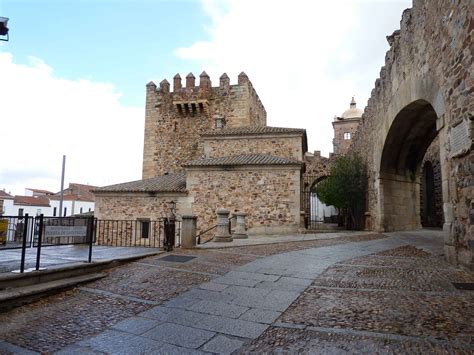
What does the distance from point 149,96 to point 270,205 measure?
1566 cm

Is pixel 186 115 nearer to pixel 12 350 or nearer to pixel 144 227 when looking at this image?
pixel 144 227

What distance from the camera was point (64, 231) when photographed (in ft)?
19.0

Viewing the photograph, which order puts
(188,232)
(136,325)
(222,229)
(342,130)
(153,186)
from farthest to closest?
(342,130), (153,186), (222,229), (188,232), (136,325)

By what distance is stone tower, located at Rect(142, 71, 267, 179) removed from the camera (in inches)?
922

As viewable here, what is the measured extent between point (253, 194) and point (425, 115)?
744cm

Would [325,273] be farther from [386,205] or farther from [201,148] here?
[201,148]

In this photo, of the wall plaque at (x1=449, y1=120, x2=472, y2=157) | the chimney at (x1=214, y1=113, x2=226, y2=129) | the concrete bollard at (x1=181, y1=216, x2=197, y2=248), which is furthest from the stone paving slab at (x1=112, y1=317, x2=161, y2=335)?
the chimney at (x1=214, y1=113, x2=226, y2=129)

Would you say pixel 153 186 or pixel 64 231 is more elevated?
pixel 153 186

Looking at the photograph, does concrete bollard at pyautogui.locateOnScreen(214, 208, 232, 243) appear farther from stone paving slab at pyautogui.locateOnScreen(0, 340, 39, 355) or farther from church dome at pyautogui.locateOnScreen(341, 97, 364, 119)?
church dome at pyautogui.locateOnScreen(341, 97, 364, 119)

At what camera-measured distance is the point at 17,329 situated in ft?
11.6

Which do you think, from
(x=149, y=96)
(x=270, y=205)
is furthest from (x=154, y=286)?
(x=149, y=96)

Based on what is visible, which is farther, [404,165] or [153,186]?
[153,186]

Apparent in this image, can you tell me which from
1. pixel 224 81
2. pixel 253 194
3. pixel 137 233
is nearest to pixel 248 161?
pixel 253 194

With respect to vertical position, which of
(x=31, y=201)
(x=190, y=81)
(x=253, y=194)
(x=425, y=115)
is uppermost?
(x=190, y=81)
